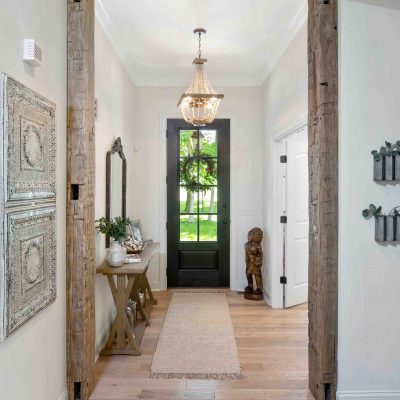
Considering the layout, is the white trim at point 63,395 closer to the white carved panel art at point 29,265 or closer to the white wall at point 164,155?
the white carved panel art at point 29,265

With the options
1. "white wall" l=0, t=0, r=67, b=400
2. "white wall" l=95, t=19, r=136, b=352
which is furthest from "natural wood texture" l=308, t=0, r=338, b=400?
"white wall" l=95, t=19, r=136, b=352

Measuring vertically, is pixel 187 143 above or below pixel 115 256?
above

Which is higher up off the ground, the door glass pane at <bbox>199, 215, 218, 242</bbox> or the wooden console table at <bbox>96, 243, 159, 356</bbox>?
the door glass pane at <bbox>199, 215, 218, 242</bbox>

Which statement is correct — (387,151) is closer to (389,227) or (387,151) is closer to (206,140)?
(389,227)

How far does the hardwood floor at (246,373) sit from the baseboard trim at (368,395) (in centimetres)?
31

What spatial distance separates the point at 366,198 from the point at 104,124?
2261mm

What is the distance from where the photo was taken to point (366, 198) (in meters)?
2.37

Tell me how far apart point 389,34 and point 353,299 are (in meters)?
1.53

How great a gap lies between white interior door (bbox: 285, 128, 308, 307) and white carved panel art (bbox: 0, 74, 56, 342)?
9.81 ft

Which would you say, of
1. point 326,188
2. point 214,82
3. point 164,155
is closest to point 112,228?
point 326,188

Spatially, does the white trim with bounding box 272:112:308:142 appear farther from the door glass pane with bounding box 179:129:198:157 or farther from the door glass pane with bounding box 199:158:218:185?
the door glass pane with bounding box 179:129:198:157

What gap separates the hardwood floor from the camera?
8.71ft

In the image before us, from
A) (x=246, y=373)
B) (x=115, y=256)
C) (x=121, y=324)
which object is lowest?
(x=246, y=373)

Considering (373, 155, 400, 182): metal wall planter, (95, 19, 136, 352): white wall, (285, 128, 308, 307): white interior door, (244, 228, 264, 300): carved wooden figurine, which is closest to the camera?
(373, 155, 400, 182): metal wall planter
